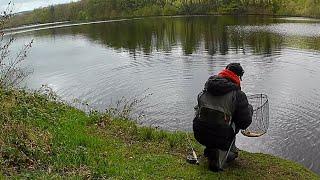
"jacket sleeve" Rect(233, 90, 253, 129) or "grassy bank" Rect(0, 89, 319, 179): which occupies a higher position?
"jacket sleeve" Rect(233, 90, 253, 129)

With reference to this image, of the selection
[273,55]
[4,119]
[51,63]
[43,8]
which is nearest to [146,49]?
[51,63]

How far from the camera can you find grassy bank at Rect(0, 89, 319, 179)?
25.8 ft

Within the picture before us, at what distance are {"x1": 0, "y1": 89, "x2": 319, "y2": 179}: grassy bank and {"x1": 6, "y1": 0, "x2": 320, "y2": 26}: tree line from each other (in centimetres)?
8417

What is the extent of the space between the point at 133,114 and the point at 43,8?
18191 centimetres

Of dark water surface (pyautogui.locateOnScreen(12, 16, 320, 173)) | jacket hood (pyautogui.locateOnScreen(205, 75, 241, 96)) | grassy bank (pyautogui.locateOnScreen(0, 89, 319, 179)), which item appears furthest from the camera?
dark water surface (pyautogui.locateOnScreen(12, 16, 320, 173))

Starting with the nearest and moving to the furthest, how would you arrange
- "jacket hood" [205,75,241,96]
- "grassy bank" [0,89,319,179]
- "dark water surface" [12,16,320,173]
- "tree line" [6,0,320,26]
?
"grassy bank" [0,89,319,179], "jacket hood" [205,75,241,96], "dark water surface" [12,16,320,173], "tree line" [6,0,320,26]

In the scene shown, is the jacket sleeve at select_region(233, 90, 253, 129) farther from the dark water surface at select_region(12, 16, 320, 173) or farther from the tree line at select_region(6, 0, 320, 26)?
the tree line at select_region(6, 0, 320, 26)

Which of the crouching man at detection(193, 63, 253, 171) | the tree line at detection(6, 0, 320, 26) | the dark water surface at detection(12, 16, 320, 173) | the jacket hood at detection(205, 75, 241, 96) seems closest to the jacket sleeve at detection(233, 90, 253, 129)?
the crouching man at detection(193, 63, 253, 171)

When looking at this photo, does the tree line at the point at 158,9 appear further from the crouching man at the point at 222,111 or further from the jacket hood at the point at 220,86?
the jacket hood at the point at 220,86

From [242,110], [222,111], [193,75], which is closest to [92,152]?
[222,111]

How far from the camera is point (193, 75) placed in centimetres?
3136

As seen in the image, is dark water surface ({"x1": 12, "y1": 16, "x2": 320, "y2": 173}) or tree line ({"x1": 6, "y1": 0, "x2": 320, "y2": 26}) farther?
tree line ({"x1": 6, "y1": 0, "x2": 320, "y2": 26})

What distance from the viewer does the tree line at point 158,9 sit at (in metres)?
105

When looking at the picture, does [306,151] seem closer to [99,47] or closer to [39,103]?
[39,103]
